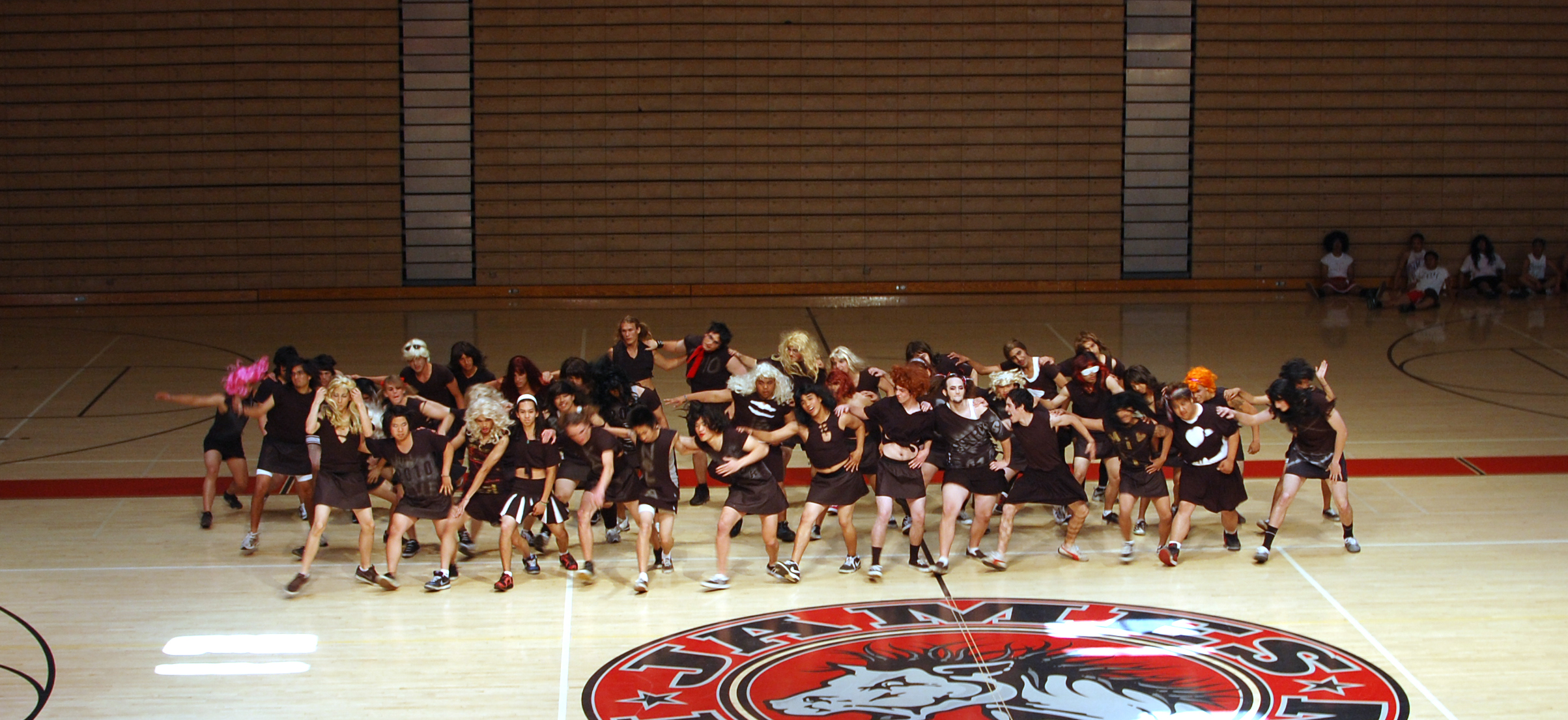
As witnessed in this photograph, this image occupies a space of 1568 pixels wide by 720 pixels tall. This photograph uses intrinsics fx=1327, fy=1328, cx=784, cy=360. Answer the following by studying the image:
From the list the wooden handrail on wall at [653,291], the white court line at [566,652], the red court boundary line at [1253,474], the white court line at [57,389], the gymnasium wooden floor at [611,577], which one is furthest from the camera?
the wooden handrail on wall at [653,291]

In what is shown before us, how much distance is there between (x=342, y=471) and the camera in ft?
26.9

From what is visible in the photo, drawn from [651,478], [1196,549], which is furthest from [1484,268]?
[651,478]

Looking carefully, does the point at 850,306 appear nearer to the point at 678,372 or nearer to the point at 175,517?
the point at 678,372

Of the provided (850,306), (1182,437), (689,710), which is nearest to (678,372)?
(850,306)

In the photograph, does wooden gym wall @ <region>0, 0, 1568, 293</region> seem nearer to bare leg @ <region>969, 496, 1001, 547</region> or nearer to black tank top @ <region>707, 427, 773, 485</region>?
bare leg @ <region>969, 496, 1001, 547</region>

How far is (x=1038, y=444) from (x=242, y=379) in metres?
5.43

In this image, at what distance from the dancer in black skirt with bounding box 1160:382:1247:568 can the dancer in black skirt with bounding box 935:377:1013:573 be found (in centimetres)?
112

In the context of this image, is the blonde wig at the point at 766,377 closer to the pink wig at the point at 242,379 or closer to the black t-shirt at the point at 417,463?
the black t-shirt at the point at 417,463

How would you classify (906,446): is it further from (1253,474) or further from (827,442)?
(1253,474)

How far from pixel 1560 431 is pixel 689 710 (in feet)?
30.0

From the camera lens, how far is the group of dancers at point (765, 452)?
323 inches

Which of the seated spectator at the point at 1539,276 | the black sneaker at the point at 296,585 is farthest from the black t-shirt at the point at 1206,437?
the seated spectator at the point at 1539,276

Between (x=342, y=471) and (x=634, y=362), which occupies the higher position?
(x=634, y=362)

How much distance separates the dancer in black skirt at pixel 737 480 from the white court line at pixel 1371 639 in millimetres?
3270
